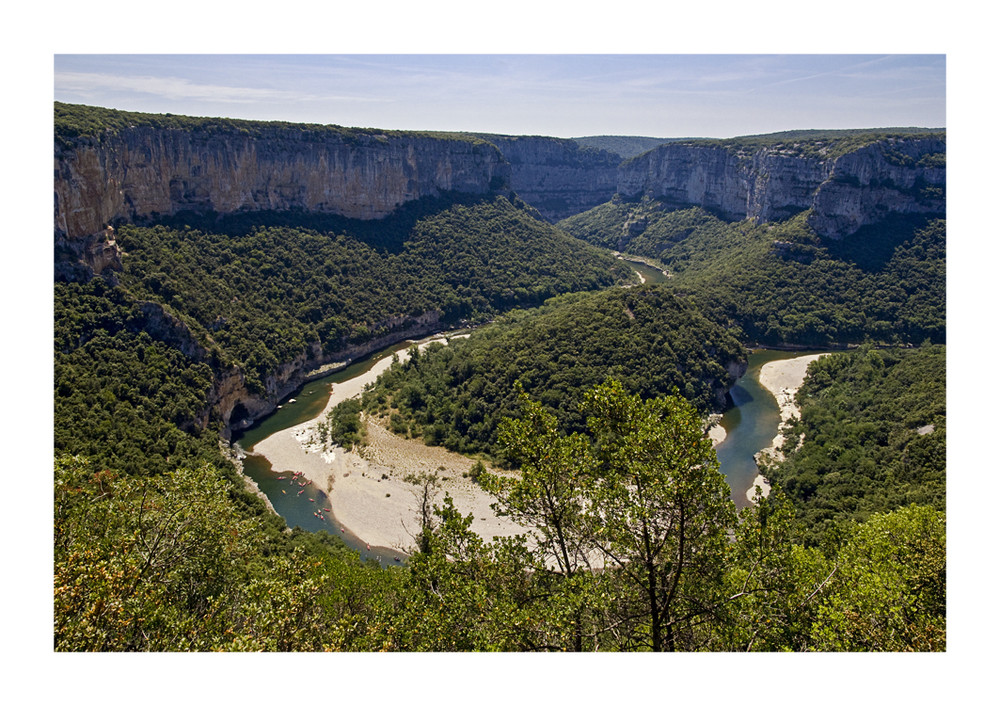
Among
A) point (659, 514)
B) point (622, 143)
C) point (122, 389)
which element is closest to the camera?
point (659, 514)

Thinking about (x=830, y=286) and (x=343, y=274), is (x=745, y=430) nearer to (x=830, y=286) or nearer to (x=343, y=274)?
(x=830, y=286)

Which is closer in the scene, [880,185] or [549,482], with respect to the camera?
[549,482]

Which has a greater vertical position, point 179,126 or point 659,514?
point 179,126

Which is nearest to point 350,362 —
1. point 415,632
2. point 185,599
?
point 185,599

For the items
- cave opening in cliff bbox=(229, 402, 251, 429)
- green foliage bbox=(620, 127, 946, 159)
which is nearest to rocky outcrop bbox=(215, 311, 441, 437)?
cave opening in cliff bbox=(229, 402, 251, 429)

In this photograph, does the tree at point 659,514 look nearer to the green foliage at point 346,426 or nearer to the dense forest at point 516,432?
the dense forest at point 516,432

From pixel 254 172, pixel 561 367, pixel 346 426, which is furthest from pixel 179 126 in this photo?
pixel 561 367

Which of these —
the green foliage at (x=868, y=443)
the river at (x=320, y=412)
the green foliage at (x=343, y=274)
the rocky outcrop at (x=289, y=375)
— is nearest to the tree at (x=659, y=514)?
the green foliage at (x=868, y=443)

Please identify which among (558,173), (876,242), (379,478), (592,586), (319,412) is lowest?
(379,478)
